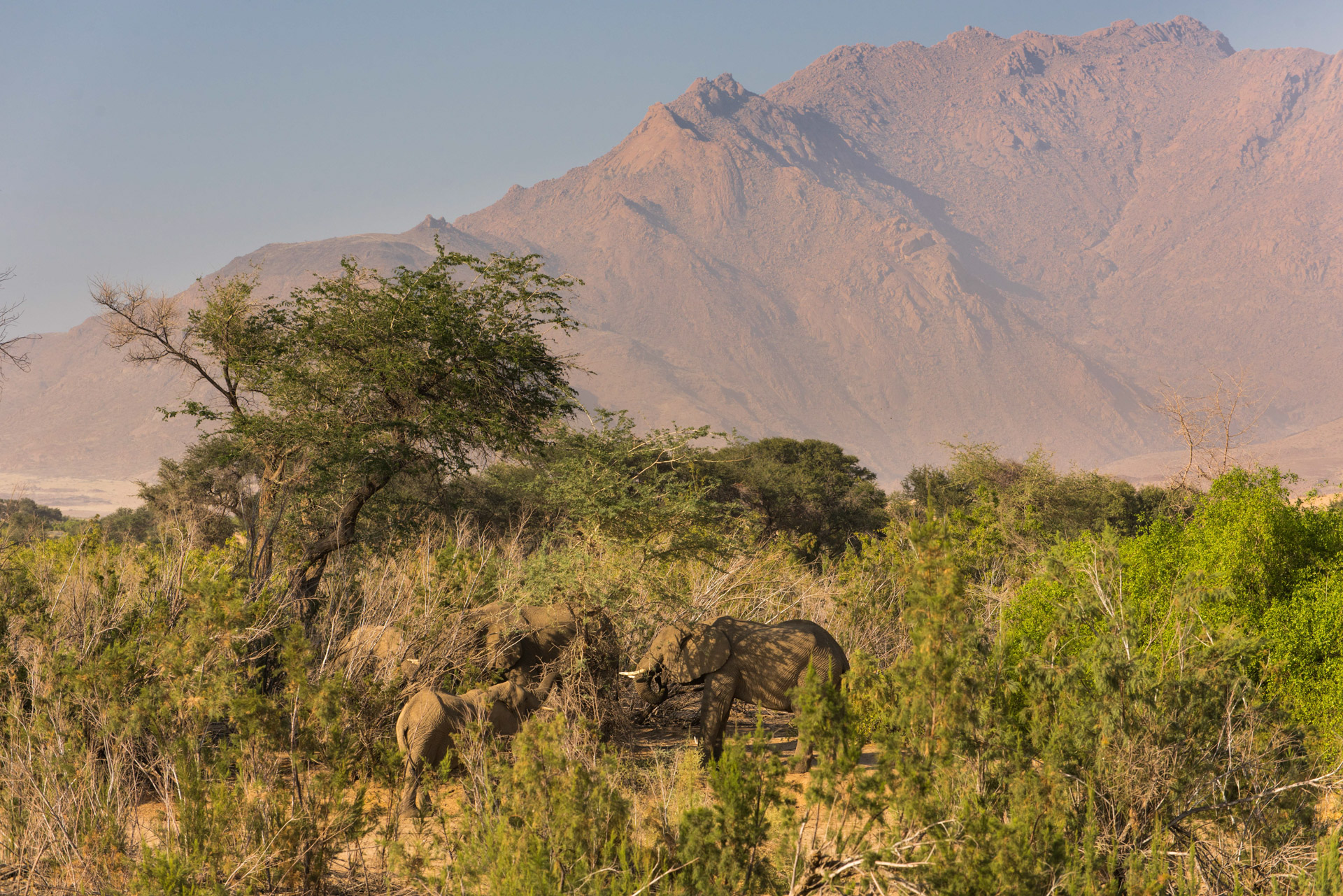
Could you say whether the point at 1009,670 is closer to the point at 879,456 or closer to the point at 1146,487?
the point at 1146,487

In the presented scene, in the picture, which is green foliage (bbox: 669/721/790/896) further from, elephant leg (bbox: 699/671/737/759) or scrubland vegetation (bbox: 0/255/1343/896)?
elephant leg (bbox: 699/671/737/759)

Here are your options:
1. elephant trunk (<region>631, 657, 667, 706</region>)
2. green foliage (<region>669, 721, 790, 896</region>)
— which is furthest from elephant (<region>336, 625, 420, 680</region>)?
green foliage (<region>669, 721, 790, 896</region>)

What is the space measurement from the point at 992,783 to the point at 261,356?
12.9 meters

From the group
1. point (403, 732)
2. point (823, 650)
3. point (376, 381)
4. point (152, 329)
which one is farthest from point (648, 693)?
point (152, 329)

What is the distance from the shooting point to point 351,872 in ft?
17.2

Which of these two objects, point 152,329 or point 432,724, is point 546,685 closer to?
point 432,724

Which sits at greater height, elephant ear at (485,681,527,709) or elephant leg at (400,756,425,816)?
elephant ear at (485,681,527,709)

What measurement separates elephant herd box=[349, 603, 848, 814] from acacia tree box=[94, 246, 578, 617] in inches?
164

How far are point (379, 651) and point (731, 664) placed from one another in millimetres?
3363

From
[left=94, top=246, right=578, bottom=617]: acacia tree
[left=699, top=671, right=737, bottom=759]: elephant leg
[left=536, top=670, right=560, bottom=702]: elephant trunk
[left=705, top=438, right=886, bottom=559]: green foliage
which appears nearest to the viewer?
[left=536, top=670, right=560, bottom=702]: elephant trunk

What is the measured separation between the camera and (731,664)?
8.41m

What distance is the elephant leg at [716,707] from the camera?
27.0 feet

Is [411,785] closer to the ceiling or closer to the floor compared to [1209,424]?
closer to the floor

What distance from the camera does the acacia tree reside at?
Answer: 41.6ft
